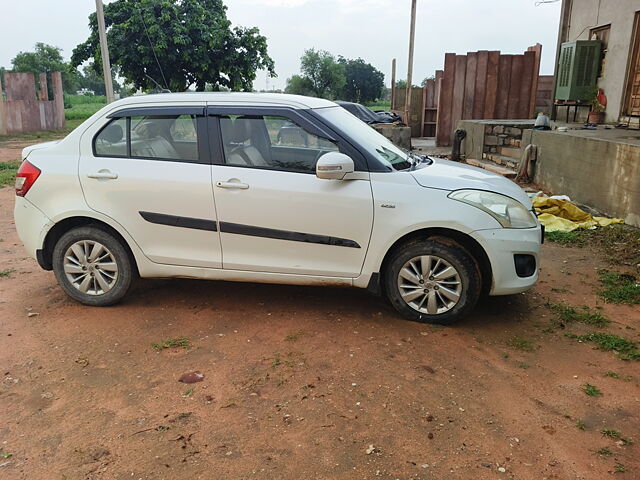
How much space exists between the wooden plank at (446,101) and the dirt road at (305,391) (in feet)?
40.1

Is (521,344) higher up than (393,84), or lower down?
lower down

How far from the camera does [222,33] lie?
91.1 feet

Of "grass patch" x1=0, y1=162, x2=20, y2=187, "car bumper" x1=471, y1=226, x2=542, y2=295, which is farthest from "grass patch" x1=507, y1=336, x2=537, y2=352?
"grass patch" x1=0, y1=162, x2=20, y2=187

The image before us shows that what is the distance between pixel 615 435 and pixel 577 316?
1710mm

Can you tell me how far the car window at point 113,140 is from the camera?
4590 millimetres

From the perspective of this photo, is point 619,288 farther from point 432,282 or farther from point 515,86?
point 515,86

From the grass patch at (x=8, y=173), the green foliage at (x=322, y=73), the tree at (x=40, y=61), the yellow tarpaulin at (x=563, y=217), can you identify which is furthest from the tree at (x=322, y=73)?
the yellow tarpaulin at (x=563, y=217)

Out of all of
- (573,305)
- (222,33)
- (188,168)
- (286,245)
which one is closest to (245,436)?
(286,245)

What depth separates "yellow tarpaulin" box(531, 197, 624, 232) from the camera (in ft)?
23.5

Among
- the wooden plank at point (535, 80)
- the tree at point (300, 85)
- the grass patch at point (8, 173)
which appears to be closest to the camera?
the grass patch at point (8, 173)

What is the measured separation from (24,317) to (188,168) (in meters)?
1.90

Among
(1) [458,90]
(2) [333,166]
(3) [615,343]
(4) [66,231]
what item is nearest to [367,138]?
(2) [333,166]

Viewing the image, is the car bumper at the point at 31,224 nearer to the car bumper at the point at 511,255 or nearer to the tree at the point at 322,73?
the car bumper at the point at 511,255

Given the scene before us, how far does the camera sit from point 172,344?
409 cm
